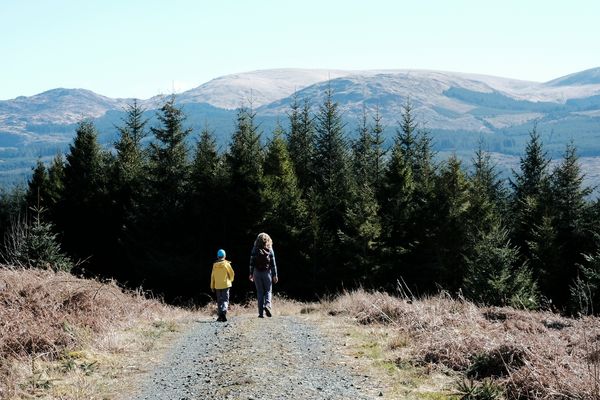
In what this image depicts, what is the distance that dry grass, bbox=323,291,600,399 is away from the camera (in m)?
6.97

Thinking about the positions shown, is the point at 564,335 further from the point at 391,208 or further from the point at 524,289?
the point at 391,208

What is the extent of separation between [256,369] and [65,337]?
4.00 meters

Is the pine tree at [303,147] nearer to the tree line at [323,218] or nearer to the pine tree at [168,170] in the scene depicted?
the tree line at [323,218]

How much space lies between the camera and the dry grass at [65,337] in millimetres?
8141

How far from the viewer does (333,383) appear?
806 cm

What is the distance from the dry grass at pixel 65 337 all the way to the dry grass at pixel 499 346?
15.7 feet

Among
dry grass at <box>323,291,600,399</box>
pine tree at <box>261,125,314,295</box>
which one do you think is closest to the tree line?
pine tree at <box>261,125,314,295</box>

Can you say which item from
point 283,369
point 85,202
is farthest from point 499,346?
point 85,202

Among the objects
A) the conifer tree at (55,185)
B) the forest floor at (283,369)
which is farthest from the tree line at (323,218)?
the forest floor at (283,369)

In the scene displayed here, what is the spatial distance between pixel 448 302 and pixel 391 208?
23382mm

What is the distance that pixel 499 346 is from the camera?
28.1ft

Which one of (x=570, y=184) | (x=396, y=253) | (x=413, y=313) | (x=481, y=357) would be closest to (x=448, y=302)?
(x=413, y=313)

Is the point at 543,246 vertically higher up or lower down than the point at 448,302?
lower down

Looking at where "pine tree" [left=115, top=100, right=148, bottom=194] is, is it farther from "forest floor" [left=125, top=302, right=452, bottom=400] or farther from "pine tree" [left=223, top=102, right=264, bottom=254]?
"forest floor" [left=125, top=302, right=452, bottom=400]
